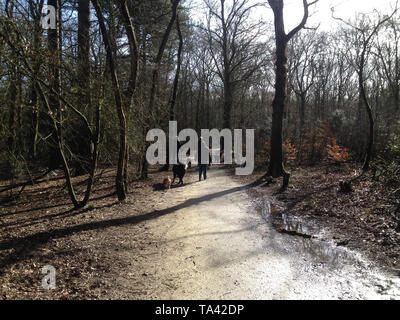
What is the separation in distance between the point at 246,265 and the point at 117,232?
309 cm

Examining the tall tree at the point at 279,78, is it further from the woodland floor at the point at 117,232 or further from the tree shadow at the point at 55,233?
the tree shadow at the point at 55,233

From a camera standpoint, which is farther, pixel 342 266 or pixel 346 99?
pixel 346 99

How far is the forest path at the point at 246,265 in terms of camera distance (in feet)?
12.0

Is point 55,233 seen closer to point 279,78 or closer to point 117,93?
point 117,93

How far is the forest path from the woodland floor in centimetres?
12

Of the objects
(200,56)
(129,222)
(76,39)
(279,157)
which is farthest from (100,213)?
(200,56)

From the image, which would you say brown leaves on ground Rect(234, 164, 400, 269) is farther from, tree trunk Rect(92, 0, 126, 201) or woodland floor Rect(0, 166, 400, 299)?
tree trunk Rect(92, 0, 126, 201)

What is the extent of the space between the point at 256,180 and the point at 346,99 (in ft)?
114

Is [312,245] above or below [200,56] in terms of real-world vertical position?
below

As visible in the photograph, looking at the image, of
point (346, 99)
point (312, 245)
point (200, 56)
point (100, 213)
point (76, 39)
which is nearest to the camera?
point (312, 245)

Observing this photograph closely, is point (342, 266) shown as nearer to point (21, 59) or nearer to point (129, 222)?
point (129, 222)

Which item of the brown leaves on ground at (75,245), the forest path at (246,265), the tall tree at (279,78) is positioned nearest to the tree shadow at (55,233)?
the brown leaves on ground at (75,245)

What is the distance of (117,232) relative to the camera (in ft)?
19.5

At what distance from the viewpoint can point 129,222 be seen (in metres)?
6.68
